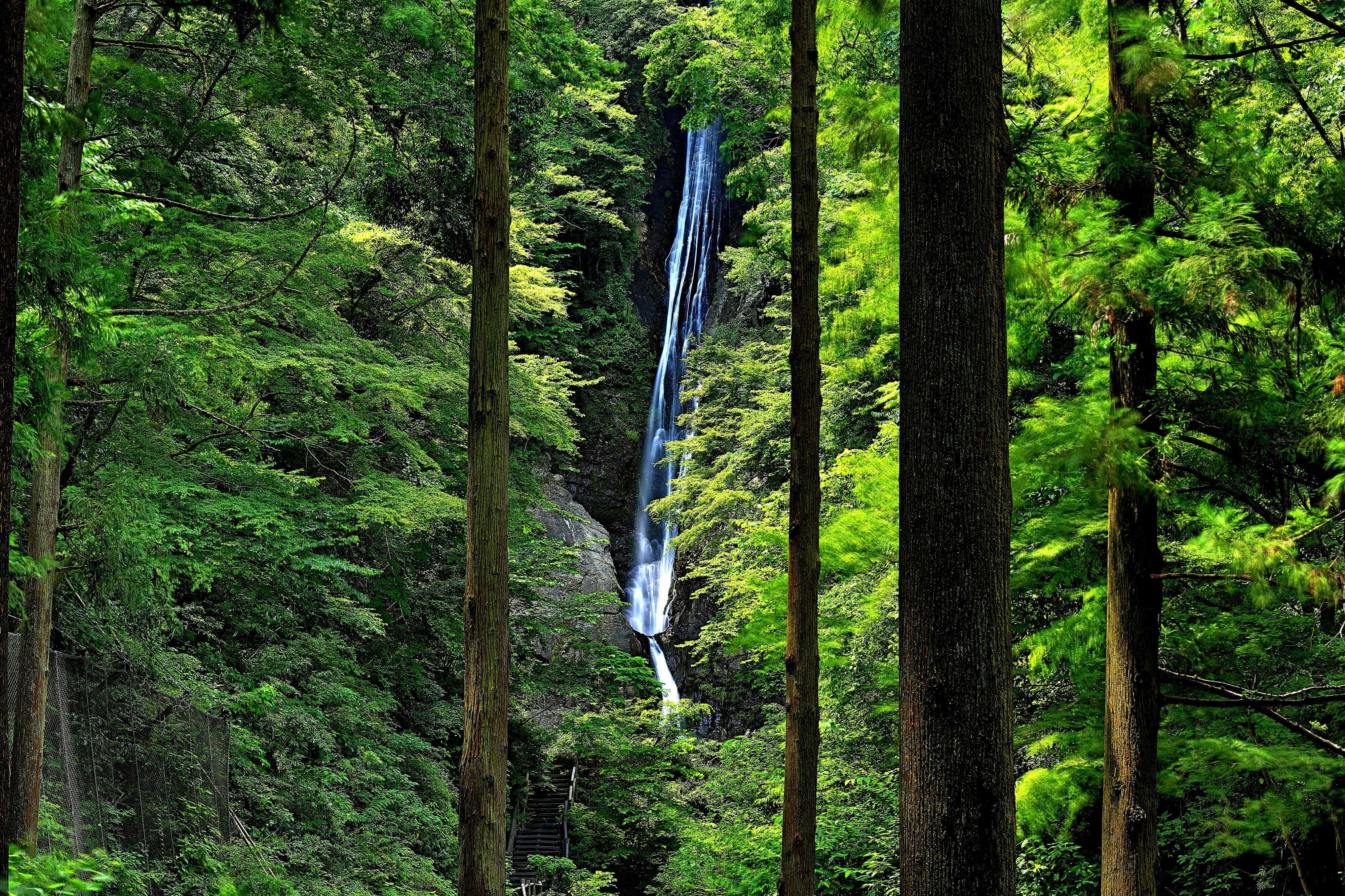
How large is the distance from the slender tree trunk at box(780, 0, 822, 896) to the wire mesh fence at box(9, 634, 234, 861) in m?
5.24

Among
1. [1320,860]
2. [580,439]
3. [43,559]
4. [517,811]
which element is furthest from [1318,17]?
[517,811]

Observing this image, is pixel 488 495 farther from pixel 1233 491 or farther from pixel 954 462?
pixel 1233 491

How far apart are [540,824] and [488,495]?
15.9 metres

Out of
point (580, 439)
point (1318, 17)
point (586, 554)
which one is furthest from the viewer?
point (586, 554)

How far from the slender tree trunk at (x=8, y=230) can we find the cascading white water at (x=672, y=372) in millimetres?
21153

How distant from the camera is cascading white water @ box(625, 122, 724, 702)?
92.4ft

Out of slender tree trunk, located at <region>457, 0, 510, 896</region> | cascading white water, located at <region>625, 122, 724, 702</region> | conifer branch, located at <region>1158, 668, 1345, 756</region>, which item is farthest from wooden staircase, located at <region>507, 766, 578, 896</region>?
conifer branch, located at <region>1158, 668, 1345, 756</region>

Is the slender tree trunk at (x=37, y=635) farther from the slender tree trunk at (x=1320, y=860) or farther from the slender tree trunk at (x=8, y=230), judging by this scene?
the slender tree trunk at (x=1320, y=860)

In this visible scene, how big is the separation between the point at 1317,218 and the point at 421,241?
13.7 m

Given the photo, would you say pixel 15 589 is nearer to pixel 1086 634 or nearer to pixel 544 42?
A: pixel 1086 634

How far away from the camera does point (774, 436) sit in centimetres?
1880

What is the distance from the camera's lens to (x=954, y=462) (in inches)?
120

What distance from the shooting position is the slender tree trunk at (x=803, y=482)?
6.13 m

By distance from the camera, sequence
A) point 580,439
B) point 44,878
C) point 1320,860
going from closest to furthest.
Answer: point 44,878 < point 1320,860 < point 580,439
